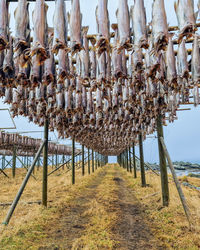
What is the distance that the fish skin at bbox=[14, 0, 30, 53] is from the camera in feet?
9.37

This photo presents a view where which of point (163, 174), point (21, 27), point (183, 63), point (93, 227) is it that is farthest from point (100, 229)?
point (21, 27)

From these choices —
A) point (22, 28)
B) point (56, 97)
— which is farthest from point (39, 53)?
point (56, 97)

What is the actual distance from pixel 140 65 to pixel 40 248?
4.30 meters

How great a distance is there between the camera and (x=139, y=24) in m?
3.01

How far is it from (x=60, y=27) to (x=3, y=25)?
0.72m

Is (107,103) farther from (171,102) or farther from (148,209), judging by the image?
(148,209)

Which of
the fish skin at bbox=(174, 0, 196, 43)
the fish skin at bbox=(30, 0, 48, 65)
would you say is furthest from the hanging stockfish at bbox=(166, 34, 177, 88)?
the fish skin at bbox=(30, 0, 48, 65)

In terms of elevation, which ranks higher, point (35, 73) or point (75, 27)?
point (75, 27)

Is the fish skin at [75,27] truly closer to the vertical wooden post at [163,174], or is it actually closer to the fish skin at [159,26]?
the fish skin at [159,26]

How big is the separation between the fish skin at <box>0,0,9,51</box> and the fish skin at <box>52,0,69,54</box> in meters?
0.61

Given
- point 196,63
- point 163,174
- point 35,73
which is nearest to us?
point 35,73

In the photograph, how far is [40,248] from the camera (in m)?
4.78

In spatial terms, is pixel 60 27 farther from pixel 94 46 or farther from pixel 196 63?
pixel 196 63

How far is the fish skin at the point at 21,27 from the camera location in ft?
9.37
